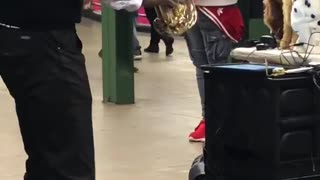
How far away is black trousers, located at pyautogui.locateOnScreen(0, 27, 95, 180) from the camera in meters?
2.72

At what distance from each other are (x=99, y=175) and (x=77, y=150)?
2.68 metres

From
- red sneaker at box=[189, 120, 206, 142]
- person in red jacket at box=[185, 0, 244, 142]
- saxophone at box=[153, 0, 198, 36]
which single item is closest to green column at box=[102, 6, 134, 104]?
red sneaker at box=[189, 120, 206, 142]

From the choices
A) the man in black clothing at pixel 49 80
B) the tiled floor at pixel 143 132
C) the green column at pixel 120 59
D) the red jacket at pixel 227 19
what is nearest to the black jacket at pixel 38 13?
the man in black clothing at pixel 49 80

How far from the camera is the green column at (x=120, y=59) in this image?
311 inches

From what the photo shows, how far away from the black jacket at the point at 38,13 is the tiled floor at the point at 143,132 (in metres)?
2.74

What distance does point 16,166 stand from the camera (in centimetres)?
568

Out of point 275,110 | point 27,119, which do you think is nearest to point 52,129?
point 27,119

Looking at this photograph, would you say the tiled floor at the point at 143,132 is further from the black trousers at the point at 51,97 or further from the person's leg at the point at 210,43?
the black trousers at the point at 51,97

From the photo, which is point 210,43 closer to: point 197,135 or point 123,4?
point 197,135

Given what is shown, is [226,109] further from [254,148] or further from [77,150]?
[77,150]

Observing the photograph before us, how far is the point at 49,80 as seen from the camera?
272 centimetres

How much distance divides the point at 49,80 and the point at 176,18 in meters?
1.88

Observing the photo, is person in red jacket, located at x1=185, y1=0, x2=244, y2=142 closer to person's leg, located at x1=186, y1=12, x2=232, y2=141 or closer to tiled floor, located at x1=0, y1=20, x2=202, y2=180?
person's leg, located at x1=186, y1=12, x2=232, y2=141

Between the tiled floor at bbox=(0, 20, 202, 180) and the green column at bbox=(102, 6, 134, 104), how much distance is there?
0.47ft
